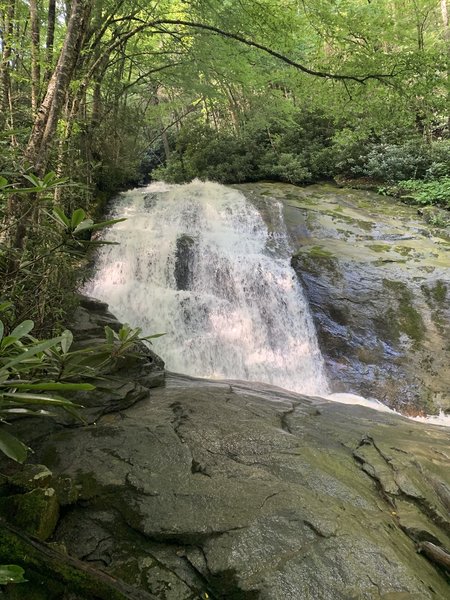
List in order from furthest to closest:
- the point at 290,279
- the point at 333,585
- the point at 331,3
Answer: the point at 290,279, the point at 331,3, the point at 333,585

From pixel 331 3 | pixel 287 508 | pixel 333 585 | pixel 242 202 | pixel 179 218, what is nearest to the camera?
pixel 333 585

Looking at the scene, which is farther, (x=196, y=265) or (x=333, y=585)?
(x=196, y=265)

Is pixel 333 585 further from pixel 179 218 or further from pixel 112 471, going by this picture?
pixel 179 218

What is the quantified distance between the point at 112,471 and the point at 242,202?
381 inches

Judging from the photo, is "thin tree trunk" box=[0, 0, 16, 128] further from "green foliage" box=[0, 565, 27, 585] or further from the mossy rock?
"green foliage" box=[0, 565, 27, 585]

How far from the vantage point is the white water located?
7.14m

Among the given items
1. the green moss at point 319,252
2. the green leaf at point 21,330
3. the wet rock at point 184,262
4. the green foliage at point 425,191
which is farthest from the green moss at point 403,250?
the green leaf at point 21,330

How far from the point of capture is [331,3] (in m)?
5.03

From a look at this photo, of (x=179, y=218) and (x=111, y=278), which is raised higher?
(x=179, y=218)

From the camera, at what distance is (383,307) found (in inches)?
297

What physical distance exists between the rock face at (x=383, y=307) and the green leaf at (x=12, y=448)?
20.7 ft

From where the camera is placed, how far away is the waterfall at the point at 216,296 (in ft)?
23.6

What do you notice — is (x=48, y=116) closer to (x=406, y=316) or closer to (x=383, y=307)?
(x=383, y=307)

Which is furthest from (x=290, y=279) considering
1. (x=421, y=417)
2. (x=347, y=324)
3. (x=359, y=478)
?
(x=359, y=478)
